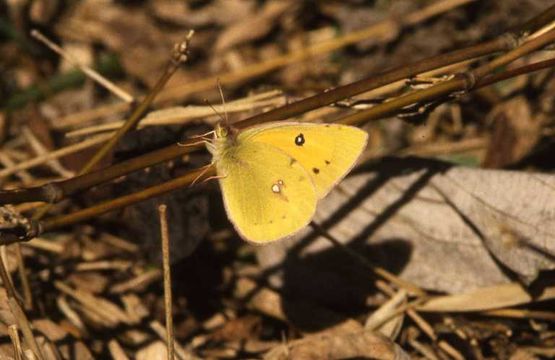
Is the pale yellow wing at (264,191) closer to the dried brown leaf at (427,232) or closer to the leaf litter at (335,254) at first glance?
the leaf litter at (335,254)

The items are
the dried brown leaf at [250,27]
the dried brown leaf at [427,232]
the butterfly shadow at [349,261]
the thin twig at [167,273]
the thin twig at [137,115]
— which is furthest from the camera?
the dried brown leaf at [250,27]

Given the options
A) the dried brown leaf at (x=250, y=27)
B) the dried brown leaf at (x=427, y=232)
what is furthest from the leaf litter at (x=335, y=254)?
the dried brown leaf at (x=250, y=27)

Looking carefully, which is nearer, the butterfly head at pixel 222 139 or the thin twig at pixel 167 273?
the thin twig at pixel 167 273

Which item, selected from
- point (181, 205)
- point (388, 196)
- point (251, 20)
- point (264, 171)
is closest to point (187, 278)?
point (181, 205)

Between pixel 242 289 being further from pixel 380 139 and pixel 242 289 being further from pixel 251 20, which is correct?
pixel 251 20

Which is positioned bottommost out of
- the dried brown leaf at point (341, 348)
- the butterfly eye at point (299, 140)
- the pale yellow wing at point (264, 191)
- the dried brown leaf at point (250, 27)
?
the dried brown leaf at point (341, 348)

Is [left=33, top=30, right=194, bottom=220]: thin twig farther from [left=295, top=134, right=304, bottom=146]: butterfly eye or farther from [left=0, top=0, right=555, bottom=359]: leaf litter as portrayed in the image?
[left=295, top=134, right=304, bottom=146]: butterfly eye

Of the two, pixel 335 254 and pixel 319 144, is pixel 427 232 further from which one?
pixel 319 144
